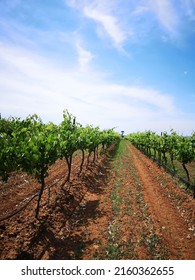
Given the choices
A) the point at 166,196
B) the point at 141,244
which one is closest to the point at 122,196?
the point at 166,196

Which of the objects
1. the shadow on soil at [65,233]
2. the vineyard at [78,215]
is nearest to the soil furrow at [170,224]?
the vineyard at [78,215]

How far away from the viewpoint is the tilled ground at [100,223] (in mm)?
7164

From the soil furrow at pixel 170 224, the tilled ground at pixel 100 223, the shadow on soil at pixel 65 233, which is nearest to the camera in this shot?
the shadow on soil at pixel 65 233

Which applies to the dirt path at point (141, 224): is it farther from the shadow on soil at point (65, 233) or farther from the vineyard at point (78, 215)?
the shadow on soil at point (65, 233)

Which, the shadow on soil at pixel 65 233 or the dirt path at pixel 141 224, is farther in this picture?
the dirt path at pixel 141 224

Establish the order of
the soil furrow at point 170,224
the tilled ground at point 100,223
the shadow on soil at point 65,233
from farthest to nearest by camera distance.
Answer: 1. the soil furrow at point 170,224
2. the tilled ground at point 100,223
3. the shadow on soil at point 65,233

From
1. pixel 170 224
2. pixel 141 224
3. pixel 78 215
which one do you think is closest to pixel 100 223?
pixel 78 215

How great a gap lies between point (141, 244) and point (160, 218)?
2.33 metres

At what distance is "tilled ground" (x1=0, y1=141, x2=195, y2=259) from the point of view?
7164 mm

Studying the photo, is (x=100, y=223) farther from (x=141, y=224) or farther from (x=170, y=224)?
(x=170, y=224)
